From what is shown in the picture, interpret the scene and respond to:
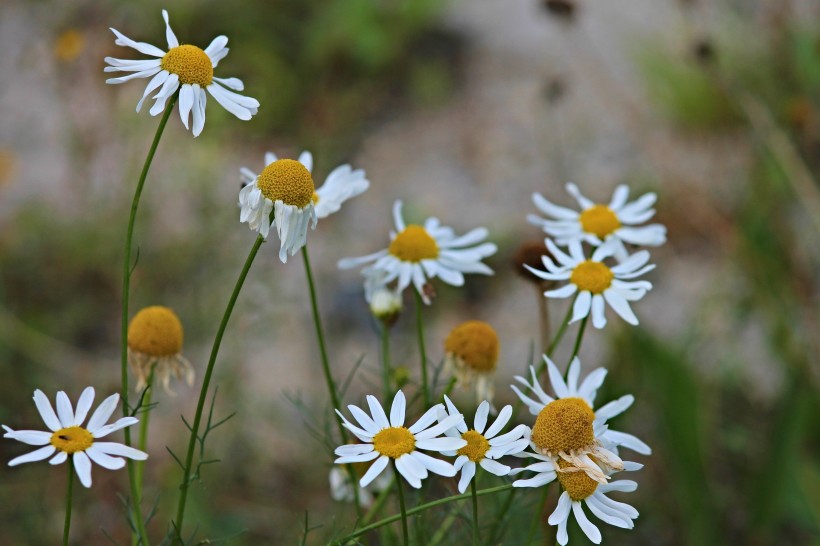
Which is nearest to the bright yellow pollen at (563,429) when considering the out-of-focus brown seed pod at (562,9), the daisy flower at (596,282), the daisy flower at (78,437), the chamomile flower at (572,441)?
the chamomile flower at (572,441)

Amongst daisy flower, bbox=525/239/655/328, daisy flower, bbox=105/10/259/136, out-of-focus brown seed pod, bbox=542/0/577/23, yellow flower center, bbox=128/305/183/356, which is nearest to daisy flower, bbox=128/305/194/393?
yellow flower center, bbox=128/305/183/356

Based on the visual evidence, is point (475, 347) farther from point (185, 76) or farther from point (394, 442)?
point (185, 76)

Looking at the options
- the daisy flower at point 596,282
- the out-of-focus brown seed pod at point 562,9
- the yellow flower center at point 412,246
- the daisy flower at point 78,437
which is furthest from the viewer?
the out-of-focus brown seed pod at point 562,9

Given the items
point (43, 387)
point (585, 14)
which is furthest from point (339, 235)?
point (585, 14)

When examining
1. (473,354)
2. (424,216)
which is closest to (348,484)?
(473,354)

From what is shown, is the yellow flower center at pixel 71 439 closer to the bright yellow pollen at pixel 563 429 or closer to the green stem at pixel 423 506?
the green stem at pixel 423 506

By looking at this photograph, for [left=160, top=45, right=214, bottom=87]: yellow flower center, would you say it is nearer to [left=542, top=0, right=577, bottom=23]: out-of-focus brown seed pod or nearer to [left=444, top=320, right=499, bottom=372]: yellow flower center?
[left=444, top=320, right=499, bottom=372]: yellow flower center

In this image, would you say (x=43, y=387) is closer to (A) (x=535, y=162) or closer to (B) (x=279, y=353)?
(B) (x=279, y=353)
